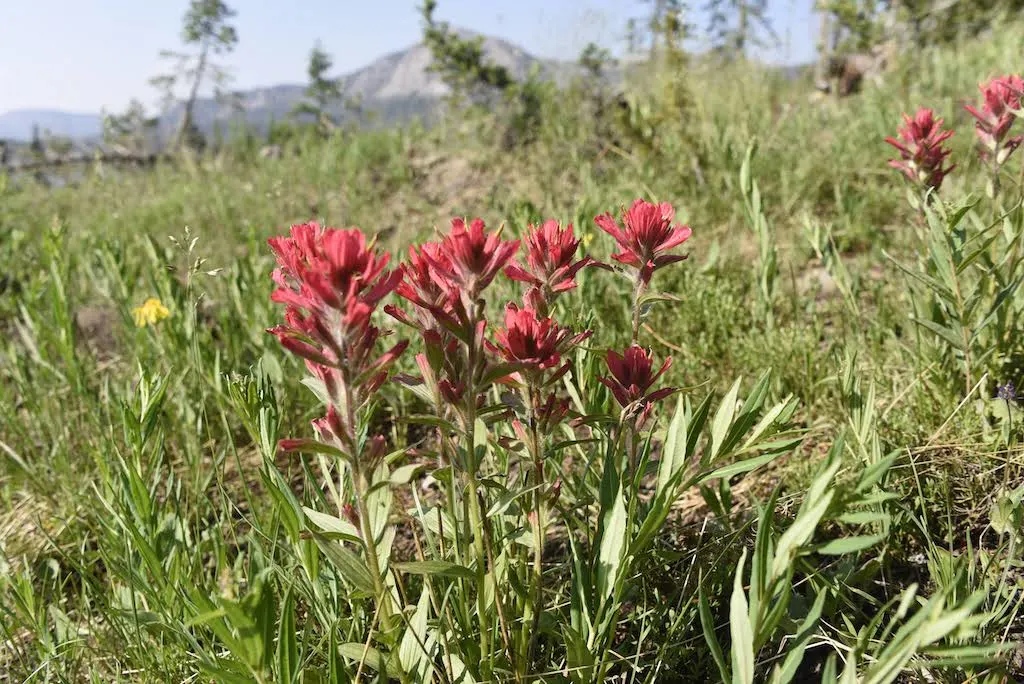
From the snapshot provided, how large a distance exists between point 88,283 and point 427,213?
2.40 metres

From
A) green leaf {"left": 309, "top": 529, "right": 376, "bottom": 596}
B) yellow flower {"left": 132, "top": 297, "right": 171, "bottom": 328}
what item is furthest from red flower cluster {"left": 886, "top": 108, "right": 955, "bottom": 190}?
yellow flower {"left": 132, "top": 297, "right": 171, "bottom": 328}

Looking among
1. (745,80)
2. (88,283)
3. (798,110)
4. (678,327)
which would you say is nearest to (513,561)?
(678,327)

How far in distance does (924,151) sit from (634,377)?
1.32 m

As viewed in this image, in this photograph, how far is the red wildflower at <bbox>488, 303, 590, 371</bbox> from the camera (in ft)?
3.38

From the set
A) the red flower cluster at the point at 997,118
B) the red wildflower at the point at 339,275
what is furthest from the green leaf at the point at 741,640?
the red flower cluster at the point at 997,118

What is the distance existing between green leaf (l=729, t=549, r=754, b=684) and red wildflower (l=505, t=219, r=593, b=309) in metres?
0.53

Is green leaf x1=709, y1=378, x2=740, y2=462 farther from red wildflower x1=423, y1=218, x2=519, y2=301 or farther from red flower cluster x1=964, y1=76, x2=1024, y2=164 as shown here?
red flower cluster x1=964, y1=76, x2=1024, y2=164

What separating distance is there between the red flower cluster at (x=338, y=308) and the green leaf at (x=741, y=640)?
0.54 m

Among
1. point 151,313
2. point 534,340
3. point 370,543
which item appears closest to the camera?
point 370,543

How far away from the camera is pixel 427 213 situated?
17.7ft

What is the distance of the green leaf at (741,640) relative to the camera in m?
0.85

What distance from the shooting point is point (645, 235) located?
49.1 inches

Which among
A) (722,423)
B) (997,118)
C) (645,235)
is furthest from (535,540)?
(997,118)

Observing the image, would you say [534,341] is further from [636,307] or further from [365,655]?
[365,655]
